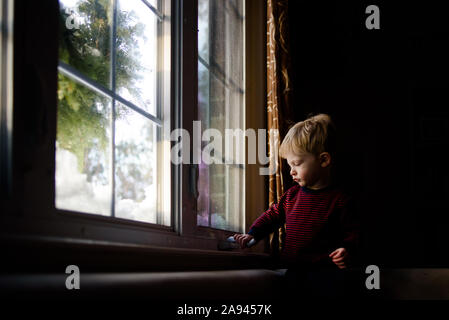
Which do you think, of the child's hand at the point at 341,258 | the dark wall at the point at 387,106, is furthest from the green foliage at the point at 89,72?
the dark wall at the point at 387,106

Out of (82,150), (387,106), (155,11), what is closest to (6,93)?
(82,150)

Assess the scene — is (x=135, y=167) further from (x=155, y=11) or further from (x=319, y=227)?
(x=319, y=227)

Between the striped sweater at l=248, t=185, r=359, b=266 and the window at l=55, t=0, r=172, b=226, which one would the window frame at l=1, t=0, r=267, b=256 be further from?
the striped sweater at l=248, t=185, r=359, b=266

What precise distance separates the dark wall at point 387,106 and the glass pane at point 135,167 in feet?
5.20

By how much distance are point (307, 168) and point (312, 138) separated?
0.11 meters

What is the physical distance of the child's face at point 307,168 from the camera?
1.93 metres

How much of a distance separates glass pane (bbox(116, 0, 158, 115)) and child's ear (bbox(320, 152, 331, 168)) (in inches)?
25.0

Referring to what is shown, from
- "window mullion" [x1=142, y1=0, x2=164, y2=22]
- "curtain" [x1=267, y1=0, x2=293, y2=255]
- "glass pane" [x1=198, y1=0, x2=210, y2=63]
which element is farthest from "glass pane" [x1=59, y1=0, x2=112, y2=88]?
"curtain" [x1=267, y1=0, x2=293, y2=255]

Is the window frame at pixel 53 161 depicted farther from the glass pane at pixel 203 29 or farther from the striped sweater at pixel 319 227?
the striped sweater at pixel 319 227

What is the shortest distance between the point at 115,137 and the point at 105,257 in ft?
1.31

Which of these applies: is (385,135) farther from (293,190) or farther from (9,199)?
(9,199)
